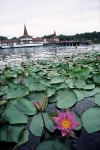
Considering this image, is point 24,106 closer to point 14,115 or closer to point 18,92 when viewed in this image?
point 14,115

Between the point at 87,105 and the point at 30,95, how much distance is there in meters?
0.88

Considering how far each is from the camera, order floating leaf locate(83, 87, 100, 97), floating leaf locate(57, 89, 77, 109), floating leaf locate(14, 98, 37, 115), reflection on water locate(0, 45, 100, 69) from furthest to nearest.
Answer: reflection on water locate(0, 45, 100, 69), floating leaf locate(83, 87, 100, 97), floating leaf locate(57, 89, 77, 109), floating leaf locate(14, 98, 37, 115)

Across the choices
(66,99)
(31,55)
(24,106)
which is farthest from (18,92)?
(31,55)

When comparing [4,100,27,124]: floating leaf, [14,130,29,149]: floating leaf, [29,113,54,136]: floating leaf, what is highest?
[4,100,27,124]: floating leaf

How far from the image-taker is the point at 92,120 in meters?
1.26

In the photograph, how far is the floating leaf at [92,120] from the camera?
118 cm

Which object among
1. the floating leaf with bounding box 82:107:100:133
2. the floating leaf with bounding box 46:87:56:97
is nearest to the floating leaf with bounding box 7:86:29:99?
the floating leaf with bounding box 46:87:56:97

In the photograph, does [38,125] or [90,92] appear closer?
[38,125]

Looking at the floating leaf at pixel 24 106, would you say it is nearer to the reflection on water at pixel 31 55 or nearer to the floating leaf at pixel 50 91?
the floating leaf at pixel 50 91

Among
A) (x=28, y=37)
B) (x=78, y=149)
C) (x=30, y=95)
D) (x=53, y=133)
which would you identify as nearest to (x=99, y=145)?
(x=78, y=149)

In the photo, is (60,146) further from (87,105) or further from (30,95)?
(87,105)

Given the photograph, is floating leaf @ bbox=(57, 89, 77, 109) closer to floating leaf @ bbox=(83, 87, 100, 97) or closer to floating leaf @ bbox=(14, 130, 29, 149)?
floating leaf @ bbox=(83, 87, 100, 97)

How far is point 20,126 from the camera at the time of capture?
1.24 m

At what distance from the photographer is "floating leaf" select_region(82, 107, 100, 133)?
118cm
